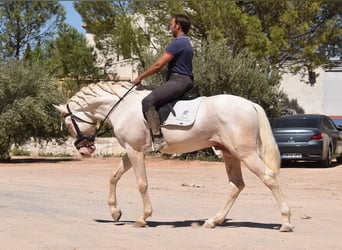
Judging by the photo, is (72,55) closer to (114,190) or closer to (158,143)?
(114,190)

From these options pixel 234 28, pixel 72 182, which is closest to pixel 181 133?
pixel 72 182

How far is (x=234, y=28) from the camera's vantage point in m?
29.2

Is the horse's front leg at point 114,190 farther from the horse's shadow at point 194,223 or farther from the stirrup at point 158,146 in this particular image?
the stirrup at point 158,146

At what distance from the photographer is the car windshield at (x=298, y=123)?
21652mm

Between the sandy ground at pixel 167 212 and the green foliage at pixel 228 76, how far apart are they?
225 inches

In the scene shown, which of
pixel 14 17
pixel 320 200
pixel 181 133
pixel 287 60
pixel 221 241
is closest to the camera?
pixel 221 241

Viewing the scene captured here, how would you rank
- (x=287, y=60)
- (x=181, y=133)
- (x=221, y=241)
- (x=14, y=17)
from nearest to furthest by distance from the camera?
(x=221, y=241) → (x=181, y=133) → (x=287, y=60) → (x=14, y=17)

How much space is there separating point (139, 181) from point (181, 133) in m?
0.90

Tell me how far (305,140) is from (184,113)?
12.5 m

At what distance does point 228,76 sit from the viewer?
24562 millimetres

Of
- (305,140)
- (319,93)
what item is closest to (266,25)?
(305,140)

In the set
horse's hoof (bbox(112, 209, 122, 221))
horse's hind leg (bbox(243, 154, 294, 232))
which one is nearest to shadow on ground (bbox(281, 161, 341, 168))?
horse's hoof (bbox(112, 209, 122, 221))

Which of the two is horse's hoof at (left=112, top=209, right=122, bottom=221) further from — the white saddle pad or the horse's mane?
the horse's mane

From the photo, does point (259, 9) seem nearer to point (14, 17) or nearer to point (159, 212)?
point (14, 17)
